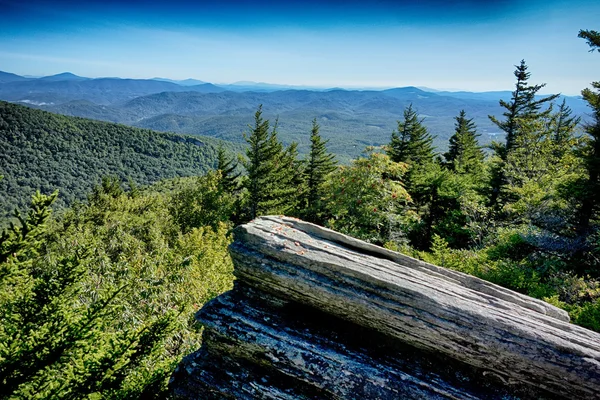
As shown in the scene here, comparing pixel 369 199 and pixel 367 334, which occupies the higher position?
pixel 367 334

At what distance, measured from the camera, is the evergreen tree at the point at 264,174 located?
3366 cm

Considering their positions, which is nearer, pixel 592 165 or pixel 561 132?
pixel 592 165

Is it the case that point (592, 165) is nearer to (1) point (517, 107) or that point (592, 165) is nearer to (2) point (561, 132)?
(1) point (517, 107)

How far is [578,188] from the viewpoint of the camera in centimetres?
1555

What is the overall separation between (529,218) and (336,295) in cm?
1754

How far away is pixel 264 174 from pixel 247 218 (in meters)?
8.13

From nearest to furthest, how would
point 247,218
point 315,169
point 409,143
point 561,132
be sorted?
1. point 409,143
2. point 561,132
3. point 315,169
4. point 247,218

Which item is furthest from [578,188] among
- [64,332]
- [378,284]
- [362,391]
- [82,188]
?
[82,188]

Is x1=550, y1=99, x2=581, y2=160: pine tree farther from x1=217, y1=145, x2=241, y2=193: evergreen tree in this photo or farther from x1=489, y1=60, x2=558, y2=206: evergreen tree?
x1=217, y1=145, x2=241, y2=193: evergreen tree

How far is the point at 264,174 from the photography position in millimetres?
34312

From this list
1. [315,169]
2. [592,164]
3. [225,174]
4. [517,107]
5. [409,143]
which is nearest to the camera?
[592,164]

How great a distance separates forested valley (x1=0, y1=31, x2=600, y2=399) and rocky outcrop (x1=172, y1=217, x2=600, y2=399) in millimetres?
2797

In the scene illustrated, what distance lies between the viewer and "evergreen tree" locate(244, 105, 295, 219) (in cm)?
3366

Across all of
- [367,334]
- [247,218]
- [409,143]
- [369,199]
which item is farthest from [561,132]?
[367,334]
